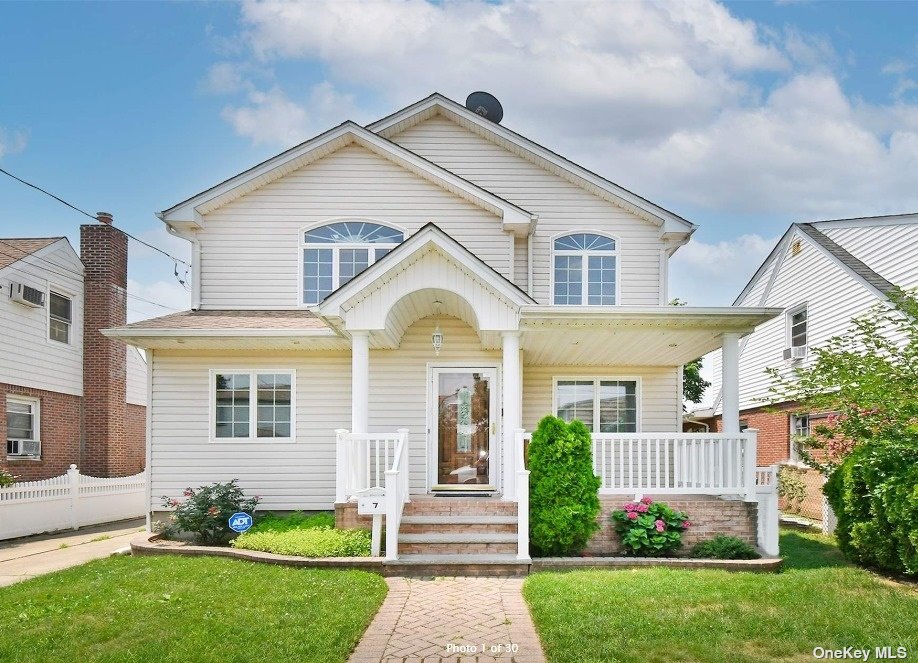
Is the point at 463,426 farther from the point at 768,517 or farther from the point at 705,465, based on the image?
the point at 768,517

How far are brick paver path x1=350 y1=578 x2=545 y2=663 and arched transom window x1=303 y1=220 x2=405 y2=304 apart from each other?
602 centimetres

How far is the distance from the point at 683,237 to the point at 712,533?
5.64m

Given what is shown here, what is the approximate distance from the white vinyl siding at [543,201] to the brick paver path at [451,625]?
6444mm

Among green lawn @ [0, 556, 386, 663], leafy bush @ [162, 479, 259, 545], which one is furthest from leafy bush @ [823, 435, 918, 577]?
leafy bush @ [162, 479, 259, 545]

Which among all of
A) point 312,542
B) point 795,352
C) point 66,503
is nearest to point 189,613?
point 312,542

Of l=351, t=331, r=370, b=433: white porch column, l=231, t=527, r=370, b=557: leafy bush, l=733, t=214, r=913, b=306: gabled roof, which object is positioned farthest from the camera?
l=733, t=214, r=913, b=306: gabled roof

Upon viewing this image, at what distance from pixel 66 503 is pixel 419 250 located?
946cm

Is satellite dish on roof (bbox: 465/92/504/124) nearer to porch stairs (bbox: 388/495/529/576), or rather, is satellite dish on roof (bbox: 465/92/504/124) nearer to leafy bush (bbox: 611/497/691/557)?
porch stairs (bbox: 388/495/529/576)

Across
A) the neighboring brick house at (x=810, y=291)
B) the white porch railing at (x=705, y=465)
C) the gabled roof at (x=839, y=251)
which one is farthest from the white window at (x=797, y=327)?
the white porch railing at (x=705, y=465)

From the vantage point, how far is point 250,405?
1164 centimetres

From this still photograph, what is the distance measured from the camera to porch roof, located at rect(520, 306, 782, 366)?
31.2ft

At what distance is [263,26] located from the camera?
466 inches

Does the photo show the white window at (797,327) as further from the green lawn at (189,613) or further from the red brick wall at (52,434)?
the red brick wall at (52,434)

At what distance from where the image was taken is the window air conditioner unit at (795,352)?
54.9ft
